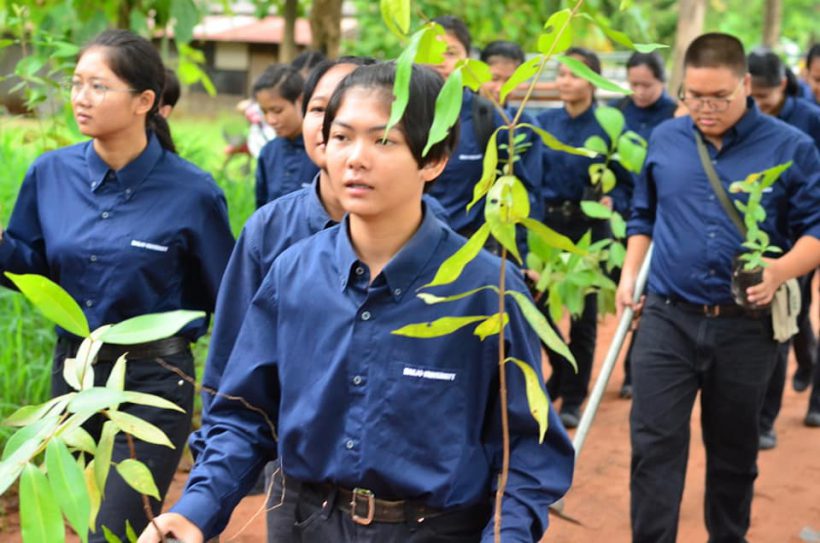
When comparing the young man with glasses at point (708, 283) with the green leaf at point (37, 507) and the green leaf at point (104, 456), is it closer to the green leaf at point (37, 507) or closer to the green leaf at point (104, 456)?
the green leaf at point (104, 456)

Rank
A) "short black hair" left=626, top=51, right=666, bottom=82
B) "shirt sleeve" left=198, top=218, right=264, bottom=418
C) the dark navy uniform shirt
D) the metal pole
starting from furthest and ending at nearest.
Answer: the dark navy uniform shirt, "short black hair" left=626, top=51, right=666, bottom=82, the metal pole, "shirt sleeve" left=198, top=218, right=264, bottom=418

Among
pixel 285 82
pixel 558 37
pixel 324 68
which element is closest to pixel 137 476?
pixel 558 37

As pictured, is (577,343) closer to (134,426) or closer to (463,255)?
(463,255)

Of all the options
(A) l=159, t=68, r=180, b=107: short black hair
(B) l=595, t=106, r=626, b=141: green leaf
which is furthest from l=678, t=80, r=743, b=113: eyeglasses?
(A) l=159, t=68, r=180, b=107: short black hair

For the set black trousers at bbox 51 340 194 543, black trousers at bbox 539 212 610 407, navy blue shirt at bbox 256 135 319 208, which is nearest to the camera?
black trousers at bbox 51 340 194 543

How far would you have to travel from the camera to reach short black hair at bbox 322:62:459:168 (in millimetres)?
2834

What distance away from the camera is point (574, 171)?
8367 mm

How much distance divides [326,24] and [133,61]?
18.7 feet

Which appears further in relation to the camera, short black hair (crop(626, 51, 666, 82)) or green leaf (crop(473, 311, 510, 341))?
short black hair (crop(626, 51, 666, 82))

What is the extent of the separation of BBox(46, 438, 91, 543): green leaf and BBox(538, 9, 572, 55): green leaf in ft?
3.69

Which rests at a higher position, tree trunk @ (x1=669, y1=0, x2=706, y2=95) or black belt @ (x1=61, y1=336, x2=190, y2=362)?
black belt @ (x1=61, y1=336, x2=190, y2=362)

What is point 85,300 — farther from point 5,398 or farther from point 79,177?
point 5,398

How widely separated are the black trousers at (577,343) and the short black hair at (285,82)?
2035 millimetres

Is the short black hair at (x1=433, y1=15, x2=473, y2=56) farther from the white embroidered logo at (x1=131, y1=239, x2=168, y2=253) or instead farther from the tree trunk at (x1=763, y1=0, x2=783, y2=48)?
the tree trunk at (x1=763, y1=0, x2=783, y2=48)
